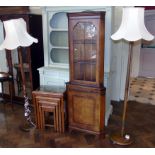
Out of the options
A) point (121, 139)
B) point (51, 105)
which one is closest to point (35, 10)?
point (51, 105)

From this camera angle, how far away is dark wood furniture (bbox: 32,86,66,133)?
9.68ft

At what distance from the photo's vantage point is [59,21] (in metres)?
3.65

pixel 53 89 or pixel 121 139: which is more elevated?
pixel 53 89

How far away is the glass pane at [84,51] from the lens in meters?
2.73

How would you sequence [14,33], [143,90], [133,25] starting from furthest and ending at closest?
Answer: [143,90]
[14,33]
[133,25]

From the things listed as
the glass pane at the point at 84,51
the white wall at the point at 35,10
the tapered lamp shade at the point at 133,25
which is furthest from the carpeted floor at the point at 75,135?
the white wall at the point at 35,10

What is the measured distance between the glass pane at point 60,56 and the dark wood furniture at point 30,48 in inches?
12.3

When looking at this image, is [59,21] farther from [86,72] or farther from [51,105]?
[51,105]

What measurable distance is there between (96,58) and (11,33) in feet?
3.91

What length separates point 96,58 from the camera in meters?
2.73

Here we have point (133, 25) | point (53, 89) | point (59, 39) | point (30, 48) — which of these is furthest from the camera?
point (59, 39)

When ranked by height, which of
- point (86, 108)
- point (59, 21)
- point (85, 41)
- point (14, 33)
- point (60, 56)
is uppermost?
point (59, 21)

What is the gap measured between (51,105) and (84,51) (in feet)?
3.06

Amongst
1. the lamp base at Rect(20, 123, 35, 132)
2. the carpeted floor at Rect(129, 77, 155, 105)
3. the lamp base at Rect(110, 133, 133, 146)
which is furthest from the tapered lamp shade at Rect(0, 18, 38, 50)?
the carpeted floor at Rect(129, 77, 155, 105)
